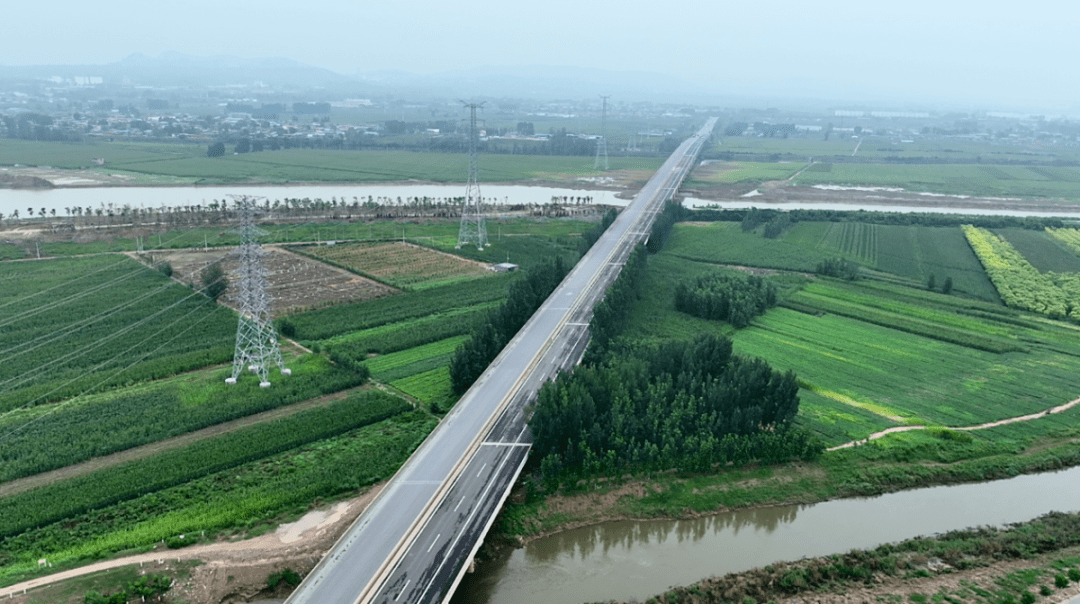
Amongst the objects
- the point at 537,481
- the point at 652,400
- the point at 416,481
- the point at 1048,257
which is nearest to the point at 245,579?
the point at 416,481

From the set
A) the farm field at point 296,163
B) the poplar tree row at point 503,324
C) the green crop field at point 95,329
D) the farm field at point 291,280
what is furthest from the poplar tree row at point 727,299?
the farm field at point 296,163

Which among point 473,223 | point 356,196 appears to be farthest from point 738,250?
point 356,196

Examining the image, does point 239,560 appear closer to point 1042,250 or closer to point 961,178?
point 1042,250

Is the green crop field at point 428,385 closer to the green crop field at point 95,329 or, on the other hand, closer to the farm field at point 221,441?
the farm field at point 221,441

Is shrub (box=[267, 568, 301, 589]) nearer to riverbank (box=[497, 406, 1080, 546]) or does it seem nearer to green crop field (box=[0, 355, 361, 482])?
riverbank (box=[497, 406, 1080, 546])

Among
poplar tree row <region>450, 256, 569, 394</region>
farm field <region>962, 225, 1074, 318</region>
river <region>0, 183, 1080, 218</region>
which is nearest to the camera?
poplar tree row <region>450, 256, 569, 394</region>

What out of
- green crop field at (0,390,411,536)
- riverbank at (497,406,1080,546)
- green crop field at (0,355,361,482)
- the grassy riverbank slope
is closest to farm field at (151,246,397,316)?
green crop field at (0,355,361,482)
